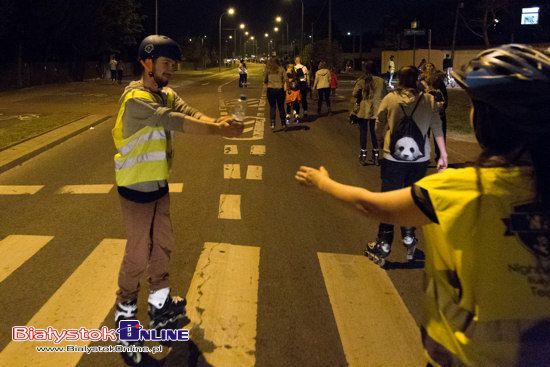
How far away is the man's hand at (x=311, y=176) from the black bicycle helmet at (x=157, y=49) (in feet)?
5.95

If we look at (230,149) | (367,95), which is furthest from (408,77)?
(230,149)

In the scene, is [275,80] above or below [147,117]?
above

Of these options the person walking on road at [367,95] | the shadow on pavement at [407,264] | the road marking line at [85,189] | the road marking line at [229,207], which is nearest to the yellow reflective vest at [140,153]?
the shadow on pavement at [407,264]

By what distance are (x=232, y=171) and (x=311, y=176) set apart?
7908 mm

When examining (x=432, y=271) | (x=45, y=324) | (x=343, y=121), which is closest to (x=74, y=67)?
(x=343, y=121)

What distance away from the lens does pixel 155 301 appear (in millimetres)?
4105

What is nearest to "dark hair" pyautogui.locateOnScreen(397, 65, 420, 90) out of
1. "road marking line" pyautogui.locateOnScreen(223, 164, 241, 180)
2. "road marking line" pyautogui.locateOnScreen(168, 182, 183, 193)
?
"road marking line" pyautogui.locateOnScreen(168, 182, 183, 193)

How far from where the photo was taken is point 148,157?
3781mm

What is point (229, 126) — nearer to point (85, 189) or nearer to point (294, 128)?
point (85, 189)

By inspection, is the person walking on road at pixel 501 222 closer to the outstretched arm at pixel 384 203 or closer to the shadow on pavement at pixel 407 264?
the outstretched arm at pixel 384 203

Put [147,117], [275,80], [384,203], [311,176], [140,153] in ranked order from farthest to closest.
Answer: [275,80], [140,153], [147,117], [311,176], [384,203]

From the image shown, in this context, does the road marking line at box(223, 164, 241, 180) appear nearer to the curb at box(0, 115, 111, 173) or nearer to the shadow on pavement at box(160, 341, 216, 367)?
the curb at box(0, 115, 111, 173)

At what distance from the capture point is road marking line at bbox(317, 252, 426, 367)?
3.82 m

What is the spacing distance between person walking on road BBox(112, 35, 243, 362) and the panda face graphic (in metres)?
2.36
